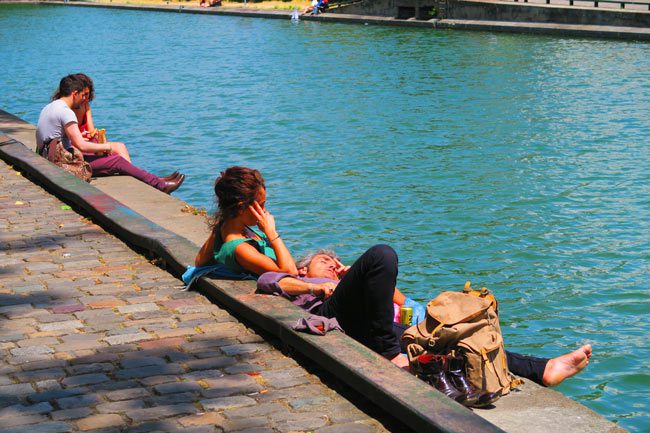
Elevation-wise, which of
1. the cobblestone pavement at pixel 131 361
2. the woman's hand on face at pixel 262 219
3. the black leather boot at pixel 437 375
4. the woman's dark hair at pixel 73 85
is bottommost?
the cobblestone pavement at pixel 131 361

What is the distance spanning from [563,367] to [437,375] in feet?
3.21

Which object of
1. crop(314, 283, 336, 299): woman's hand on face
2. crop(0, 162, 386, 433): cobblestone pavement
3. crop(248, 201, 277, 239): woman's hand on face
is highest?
crop(248, 201, 277, 239): woman's hand on face

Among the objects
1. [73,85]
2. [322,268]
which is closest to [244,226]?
[322,268]

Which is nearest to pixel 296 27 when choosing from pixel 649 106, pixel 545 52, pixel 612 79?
pixel 545 52

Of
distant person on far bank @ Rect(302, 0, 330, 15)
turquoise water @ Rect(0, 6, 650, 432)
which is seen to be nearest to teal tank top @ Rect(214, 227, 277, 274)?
turquoise water @ Rect(0, 6, 650, 432)

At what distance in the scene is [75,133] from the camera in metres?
11.3

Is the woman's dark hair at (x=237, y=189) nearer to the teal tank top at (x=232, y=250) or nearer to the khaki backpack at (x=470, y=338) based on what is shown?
the teal tank top at (x=232, y=250)

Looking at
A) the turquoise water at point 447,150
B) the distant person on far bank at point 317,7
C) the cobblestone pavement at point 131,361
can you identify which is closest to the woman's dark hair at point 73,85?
the turquoise water at point 447,150

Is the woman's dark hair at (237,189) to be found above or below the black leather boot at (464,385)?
above

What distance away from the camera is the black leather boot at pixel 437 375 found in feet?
17.6

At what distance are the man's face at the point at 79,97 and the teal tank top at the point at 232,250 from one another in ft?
16.4

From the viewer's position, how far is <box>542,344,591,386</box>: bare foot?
6.00 meters

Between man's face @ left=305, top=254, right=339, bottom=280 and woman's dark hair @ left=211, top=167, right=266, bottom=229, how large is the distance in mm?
606

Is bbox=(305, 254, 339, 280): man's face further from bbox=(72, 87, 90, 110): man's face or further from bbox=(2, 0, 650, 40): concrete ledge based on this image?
bbox=(2, 0, 650, 40): concrete ledge
